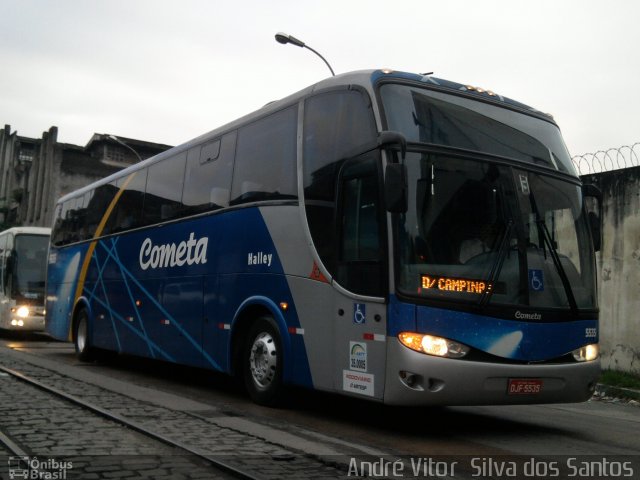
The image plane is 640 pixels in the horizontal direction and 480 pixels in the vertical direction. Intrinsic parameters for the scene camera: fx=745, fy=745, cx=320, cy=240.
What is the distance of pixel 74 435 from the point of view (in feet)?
21.9

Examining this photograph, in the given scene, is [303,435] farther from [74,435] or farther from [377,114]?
[377,114]

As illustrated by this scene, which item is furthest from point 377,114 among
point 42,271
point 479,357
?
point 42,271

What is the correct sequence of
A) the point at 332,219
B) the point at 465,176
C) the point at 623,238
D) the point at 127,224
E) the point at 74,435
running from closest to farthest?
the point at 74,435
the point at 465,176
the point at 332,219
the point at 127,224
the point at 623,238

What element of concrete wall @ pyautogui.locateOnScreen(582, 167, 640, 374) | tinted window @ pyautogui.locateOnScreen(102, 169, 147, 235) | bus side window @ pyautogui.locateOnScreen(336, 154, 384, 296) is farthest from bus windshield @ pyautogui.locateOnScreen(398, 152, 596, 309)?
tinted window @ pyautogui.locateOnScreen(102, 169, 147, 235)

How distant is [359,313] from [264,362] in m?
2.00

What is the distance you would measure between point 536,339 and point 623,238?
7.83m

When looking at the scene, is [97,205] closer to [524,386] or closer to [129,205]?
[129,205]

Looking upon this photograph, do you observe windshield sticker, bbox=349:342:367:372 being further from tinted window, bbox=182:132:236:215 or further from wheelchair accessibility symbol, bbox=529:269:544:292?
tinted window, bbox=182:132:236:215

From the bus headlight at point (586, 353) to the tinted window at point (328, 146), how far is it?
2.59 metres

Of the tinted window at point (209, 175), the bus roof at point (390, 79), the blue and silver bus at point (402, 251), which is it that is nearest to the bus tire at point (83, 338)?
the tinted window at point (209, 175)

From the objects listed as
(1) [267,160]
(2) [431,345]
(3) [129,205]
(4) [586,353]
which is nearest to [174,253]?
(3) [129,205]

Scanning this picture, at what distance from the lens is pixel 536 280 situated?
7.18m

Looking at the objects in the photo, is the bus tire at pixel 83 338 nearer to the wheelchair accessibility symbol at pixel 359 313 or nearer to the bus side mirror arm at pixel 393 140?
the wheelchair accessibility symbol at pixel 359 313

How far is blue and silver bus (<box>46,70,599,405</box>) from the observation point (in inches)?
268
